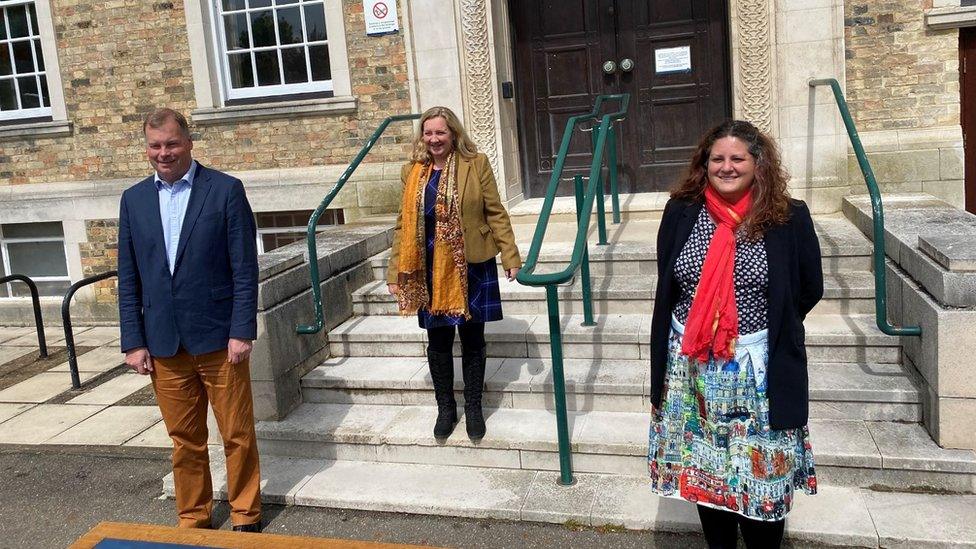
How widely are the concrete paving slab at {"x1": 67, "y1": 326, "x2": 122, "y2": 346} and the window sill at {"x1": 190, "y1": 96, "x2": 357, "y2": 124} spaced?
2.31 metres

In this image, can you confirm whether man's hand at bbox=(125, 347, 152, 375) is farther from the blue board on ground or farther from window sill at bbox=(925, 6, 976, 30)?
window sill at bbox=(925, 6, 976, 30)

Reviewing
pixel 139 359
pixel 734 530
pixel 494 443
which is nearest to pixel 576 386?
pixel 494 443

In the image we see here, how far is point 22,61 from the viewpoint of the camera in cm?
920

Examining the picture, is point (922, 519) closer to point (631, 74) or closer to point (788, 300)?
point (788, 300)

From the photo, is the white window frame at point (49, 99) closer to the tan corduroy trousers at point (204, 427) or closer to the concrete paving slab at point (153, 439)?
the concrete paving slab at point (153, 439)

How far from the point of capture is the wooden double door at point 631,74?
7.46 m

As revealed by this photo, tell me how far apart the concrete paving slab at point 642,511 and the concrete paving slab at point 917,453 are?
95 cm

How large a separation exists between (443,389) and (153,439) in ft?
7.12

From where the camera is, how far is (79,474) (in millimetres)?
4957

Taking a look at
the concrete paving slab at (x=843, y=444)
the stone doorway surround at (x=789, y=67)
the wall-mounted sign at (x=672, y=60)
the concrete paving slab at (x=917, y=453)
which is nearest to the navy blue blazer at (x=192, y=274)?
the concrete paving slab at (x=843, y=444)

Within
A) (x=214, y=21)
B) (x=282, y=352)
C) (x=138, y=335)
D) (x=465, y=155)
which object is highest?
(x=214, y=21)

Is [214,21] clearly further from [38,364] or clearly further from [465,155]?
[465,155]

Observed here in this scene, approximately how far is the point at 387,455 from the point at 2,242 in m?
7.31

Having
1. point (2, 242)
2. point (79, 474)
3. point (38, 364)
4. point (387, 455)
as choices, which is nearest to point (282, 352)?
point (387, 455)
